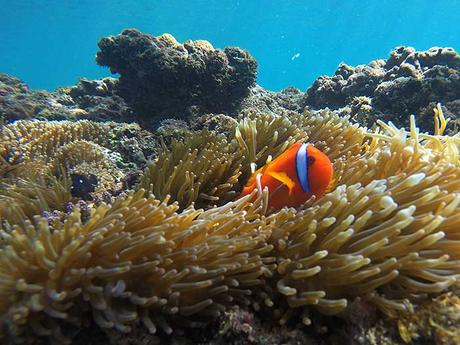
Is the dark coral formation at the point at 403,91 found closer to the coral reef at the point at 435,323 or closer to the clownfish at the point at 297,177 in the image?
the clownfish at the point at 297,177

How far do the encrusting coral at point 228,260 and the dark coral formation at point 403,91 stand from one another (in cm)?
415

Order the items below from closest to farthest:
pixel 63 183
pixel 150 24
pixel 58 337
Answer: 1. pixel 58 337
2. pixel 63 183
3. pixel 150 24

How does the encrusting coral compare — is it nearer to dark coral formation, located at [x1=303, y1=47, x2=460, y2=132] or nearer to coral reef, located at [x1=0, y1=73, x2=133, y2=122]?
dark coral formation, located at [x1=303, y1=47, x2=460, y2=132]

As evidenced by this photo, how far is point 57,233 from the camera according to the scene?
1.53 meters

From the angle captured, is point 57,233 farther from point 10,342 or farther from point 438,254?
point 438,254

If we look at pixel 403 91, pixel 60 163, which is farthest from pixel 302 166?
pixel 403 91

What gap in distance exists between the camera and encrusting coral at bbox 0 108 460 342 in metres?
1.48

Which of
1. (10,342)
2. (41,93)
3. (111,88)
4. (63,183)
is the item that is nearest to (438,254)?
(10,342)

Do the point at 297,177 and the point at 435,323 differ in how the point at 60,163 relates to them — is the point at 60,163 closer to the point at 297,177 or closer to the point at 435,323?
the point at 297,177

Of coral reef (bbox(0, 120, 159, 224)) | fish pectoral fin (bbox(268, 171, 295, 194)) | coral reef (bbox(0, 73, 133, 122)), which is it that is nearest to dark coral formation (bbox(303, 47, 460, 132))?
coral reef (bbox(0, 120, 159, 224))

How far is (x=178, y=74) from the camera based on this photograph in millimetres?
6789

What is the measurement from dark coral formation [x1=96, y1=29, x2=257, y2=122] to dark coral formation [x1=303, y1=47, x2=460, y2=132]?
2.06m

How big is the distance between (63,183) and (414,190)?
2629mm

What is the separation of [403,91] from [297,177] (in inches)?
187
